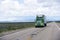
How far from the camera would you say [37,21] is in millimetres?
63312

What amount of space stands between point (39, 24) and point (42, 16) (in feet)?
8.00

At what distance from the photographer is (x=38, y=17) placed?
62875 millimetres

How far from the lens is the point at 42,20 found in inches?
2479

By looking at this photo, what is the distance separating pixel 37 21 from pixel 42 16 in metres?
2.00

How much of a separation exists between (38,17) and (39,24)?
2.05 metres

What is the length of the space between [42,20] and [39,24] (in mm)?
1458

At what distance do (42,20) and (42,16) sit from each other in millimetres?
1113

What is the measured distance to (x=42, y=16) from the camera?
206ft

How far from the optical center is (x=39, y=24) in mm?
63438

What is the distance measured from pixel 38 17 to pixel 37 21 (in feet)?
4.01
